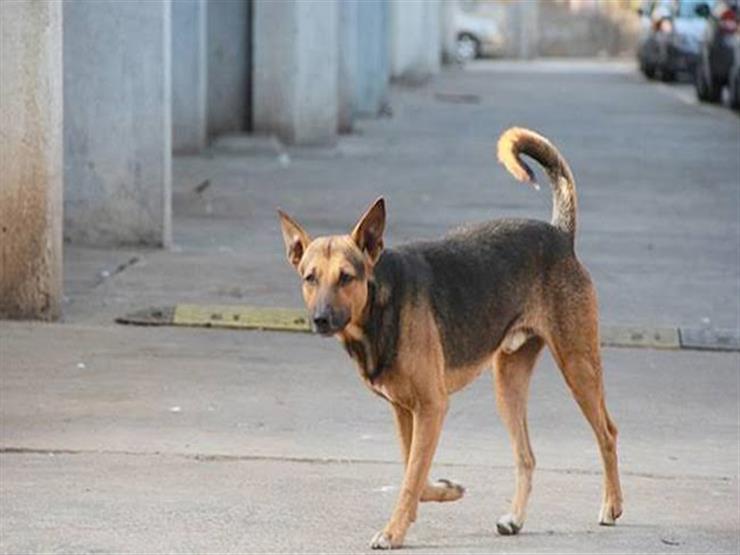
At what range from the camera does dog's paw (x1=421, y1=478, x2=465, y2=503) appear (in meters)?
7.43

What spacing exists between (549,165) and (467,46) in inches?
2152

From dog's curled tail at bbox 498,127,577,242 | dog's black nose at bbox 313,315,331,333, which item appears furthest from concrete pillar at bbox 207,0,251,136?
dog's black nose at bbox 313,315,331,333

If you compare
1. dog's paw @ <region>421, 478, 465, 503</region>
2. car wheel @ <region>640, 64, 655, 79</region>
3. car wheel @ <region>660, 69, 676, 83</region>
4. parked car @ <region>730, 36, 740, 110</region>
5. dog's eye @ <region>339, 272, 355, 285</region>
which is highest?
dog's eye @ <region>339, 272, 355, 285</region>

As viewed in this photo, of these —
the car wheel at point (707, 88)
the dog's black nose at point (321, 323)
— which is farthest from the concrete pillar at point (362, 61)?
the dog's black nose at point (321, 323)

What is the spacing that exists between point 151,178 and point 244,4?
8.99 metres

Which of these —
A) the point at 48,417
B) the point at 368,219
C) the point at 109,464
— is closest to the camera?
the point at 368,219

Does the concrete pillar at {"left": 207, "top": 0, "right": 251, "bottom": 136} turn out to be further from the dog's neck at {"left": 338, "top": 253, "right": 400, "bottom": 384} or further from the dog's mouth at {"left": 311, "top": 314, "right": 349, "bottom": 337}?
the dog's mouth at {"left": 311, "top": 314, "right": 349, "bottom": 337}

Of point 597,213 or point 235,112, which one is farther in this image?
point 235,112

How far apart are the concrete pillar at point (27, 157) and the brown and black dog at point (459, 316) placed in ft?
14.2

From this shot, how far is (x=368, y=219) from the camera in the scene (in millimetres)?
6879

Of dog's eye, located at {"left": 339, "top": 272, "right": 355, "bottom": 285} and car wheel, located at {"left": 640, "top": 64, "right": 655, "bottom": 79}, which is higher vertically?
dog's eye, located at {"left": 339, "top": 272, "right": 355, "bottom": 285}

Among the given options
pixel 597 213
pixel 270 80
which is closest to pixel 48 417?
pixel 597 213

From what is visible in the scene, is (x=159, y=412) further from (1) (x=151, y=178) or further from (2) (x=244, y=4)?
(2) (x=244, y=4)

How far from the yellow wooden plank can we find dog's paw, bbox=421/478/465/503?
4.17m
